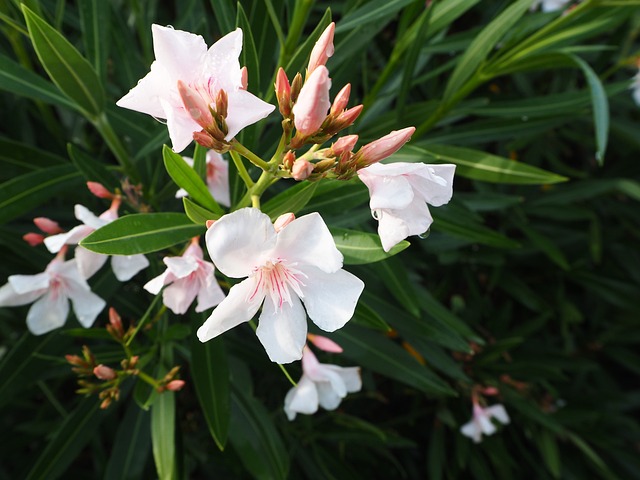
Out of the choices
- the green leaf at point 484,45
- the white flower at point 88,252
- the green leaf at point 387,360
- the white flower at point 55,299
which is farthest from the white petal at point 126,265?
the green leaf at point 484,45

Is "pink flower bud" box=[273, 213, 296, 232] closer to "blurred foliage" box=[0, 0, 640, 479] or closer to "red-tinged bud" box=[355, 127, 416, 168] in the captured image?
"red-tinged bud" box=[355, 127, 416, 168]

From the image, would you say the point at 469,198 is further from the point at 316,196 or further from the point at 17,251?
the point at 17,251

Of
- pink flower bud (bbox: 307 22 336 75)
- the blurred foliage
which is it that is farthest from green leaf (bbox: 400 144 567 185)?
pink flower bud (bbox: 307 22 336 75)

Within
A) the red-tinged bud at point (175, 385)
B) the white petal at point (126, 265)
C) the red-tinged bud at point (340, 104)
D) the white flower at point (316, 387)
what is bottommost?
the white flower at point (316, 387)

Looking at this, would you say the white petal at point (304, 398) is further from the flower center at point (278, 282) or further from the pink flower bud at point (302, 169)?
the pink flower bud at point (302, 169)

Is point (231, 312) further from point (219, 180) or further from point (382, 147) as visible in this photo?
point (219, 180)

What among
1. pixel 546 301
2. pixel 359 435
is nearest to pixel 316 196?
pixel 359 435

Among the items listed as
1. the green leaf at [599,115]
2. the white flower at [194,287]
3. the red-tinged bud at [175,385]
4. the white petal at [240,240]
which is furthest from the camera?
the green leaf at [599,115]
